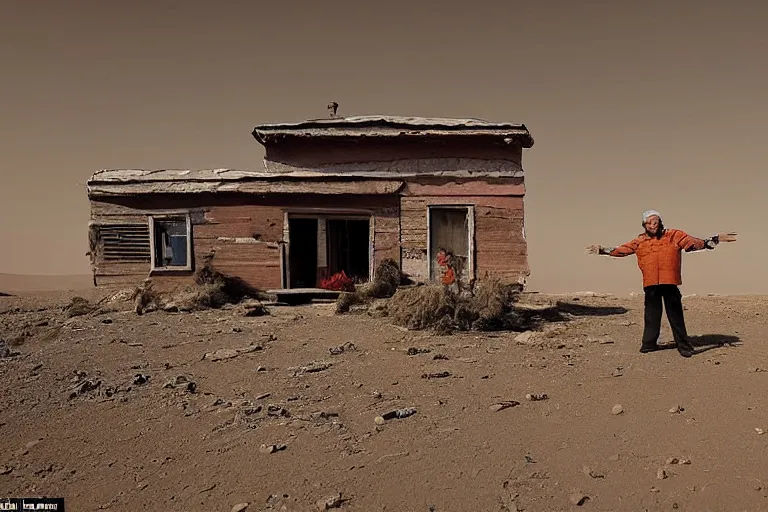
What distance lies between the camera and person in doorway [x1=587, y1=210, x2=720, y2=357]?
6887 millimetres

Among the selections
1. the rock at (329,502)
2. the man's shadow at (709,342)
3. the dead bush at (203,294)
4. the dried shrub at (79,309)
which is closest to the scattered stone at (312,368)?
the rock at (329,502)

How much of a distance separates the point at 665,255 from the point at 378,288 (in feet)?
20.0

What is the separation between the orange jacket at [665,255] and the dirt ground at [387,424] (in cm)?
102

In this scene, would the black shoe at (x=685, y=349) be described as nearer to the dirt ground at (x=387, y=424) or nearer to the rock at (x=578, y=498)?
the dirt ground at (x=387, y=424)

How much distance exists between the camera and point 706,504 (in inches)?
133

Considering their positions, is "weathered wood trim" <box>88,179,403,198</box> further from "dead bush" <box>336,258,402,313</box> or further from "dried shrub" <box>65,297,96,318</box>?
"dried shrub" <box>65,297,96,318</box>

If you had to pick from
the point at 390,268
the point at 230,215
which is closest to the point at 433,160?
the point at 390,268

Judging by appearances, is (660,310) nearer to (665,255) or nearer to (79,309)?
(665,255)

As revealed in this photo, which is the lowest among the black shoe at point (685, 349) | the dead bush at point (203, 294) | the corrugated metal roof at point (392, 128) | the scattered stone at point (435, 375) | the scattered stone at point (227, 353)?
the scattered stone at point (435, 375)

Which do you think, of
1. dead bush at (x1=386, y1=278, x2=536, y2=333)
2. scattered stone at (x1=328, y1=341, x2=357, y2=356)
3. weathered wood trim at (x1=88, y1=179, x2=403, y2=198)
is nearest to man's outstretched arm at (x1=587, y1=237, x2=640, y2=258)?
dead bush at (x1=386, y1=278, x2=536, y2=333)

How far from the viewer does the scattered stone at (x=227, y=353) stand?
728 centimetres

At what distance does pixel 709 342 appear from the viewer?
7.66 m

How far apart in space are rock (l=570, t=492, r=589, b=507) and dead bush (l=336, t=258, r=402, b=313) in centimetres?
760

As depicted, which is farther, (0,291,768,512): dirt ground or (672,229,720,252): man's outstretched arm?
(672,229,720,252): man's outstretched arm
